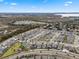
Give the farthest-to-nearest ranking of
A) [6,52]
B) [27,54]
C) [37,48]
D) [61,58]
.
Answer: [37,48] → [6,52] → [27,54] → [61,58]

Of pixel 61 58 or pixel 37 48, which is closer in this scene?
pixel 61 58

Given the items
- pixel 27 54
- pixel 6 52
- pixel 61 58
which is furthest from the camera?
pixel 6 52

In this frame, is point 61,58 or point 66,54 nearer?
point 61,58

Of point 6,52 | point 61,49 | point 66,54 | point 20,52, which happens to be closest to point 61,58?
point 66,54

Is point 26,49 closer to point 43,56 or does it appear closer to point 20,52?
point 20,52

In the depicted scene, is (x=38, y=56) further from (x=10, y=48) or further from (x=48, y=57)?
(x=10, y=48)

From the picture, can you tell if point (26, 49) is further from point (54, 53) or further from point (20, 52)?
point (54, 53)

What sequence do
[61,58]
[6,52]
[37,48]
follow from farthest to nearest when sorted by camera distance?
1. [37,48]
2. [6,52]
3. [61,58]

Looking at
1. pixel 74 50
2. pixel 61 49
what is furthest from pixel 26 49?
pixel 74 50

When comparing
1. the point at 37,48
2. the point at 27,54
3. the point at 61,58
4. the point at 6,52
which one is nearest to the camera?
the point at 61,58
